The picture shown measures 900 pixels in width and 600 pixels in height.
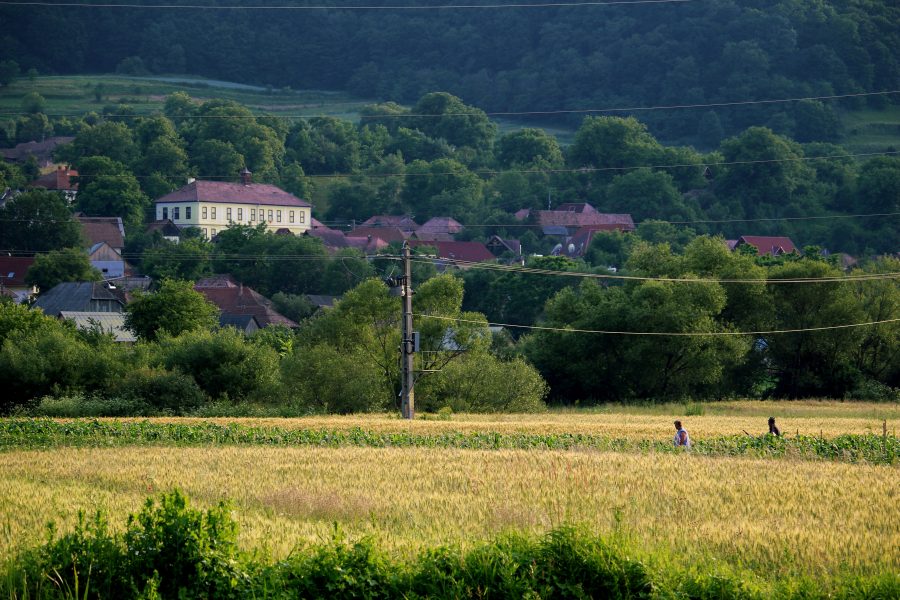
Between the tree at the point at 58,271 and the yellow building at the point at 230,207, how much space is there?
3254 centimetres

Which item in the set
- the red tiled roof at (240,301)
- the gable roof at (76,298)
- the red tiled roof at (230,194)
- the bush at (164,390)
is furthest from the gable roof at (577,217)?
the bush at (164,390)

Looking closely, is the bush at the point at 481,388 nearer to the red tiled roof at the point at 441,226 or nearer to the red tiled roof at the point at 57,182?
the red tiled roof at the point at 441,226

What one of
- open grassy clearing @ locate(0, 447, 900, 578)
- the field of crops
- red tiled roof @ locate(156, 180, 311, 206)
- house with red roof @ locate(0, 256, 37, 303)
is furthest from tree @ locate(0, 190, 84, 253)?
open grassy clearing @ locate(0, 447, 900, 578)

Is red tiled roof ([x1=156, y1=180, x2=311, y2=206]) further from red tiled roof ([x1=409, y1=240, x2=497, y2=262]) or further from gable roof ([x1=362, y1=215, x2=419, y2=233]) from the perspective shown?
red tiled roof ([x1=409, y1=240, x2=497, y2=262])

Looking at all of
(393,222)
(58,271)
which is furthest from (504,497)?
(393,222)

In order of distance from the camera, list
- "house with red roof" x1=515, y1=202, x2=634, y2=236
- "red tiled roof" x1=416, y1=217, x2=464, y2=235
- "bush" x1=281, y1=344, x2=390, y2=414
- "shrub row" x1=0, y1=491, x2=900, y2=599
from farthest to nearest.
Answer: "red tiled roof" x1=416, y1=217, x2=464, y2=235 < "house with red roof" x1=515, y1=202, x2=634, y2=236 < "bush" x1=281, y1=344, x2=390, y2=414 < "shrub row" x1=0, y1=491, x2=900, y2=599

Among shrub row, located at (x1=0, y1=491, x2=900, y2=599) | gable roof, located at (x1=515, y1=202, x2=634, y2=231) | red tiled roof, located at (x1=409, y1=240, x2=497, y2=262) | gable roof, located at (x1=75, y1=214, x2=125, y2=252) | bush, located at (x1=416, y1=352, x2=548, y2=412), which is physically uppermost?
gable roof, located at (x1=515, y1=202, x2=634, y2=231)

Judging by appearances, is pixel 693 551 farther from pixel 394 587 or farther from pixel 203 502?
pixel 203 502

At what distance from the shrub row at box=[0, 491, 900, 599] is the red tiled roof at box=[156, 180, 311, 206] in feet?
489

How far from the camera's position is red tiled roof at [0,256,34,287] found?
126m

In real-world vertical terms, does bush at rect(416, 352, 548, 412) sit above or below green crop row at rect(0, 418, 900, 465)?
below

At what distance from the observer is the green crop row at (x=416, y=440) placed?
112 feet

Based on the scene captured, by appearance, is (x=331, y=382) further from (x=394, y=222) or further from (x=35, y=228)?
(x=394, y=222)

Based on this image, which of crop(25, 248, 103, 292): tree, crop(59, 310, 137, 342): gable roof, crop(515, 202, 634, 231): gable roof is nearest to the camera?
crop(59, 310, 137, 342): gable roof
